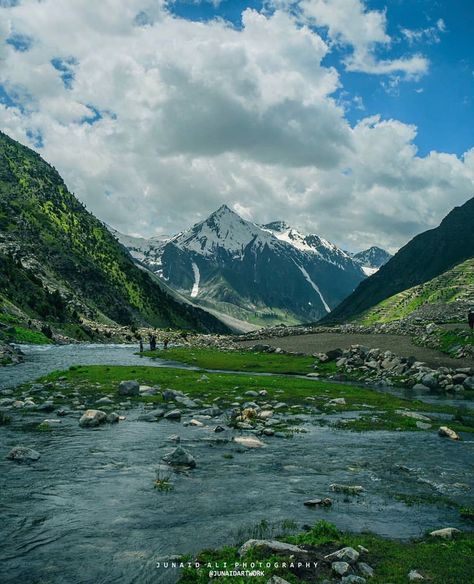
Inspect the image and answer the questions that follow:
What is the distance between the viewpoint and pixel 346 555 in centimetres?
986

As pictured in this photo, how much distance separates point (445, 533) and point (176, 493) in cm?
762

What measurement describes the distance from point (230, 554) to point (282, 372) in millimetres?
50489

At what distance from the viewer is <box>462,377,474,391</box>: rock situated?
42.8 metres

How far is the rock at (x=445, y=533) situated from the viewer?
447 inches

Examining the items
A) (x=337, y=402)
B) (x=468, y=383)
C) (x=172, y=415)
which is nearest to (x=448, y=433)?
(x=337, y=402)

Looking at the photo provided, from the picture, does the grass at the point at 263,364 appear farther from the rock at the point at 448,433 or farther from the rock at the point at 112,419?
A: the rock at the point at 112,419

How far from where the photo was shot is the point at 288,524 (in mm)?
11914

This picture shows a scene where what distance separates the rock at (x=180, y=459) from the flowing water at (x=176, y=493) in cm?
52

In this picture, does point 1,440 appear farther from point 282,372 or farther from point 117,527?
point 282,372

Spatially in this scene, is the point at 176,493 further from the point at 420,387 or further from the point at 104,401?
the point at 420,387

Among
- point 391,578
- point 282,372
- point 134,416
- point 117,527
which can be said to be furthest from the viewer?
point 282,372

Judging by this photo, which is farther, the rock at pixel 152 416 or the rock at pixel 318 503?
the rock at pixel 152 416

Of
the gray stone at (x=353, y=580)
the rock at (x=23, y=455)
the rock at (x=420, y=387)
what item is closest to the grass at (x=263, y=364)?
the rock at (x=420, y=387)

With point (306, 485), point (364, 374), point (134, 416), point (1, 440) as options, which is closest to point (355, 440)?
point (306, 485)
